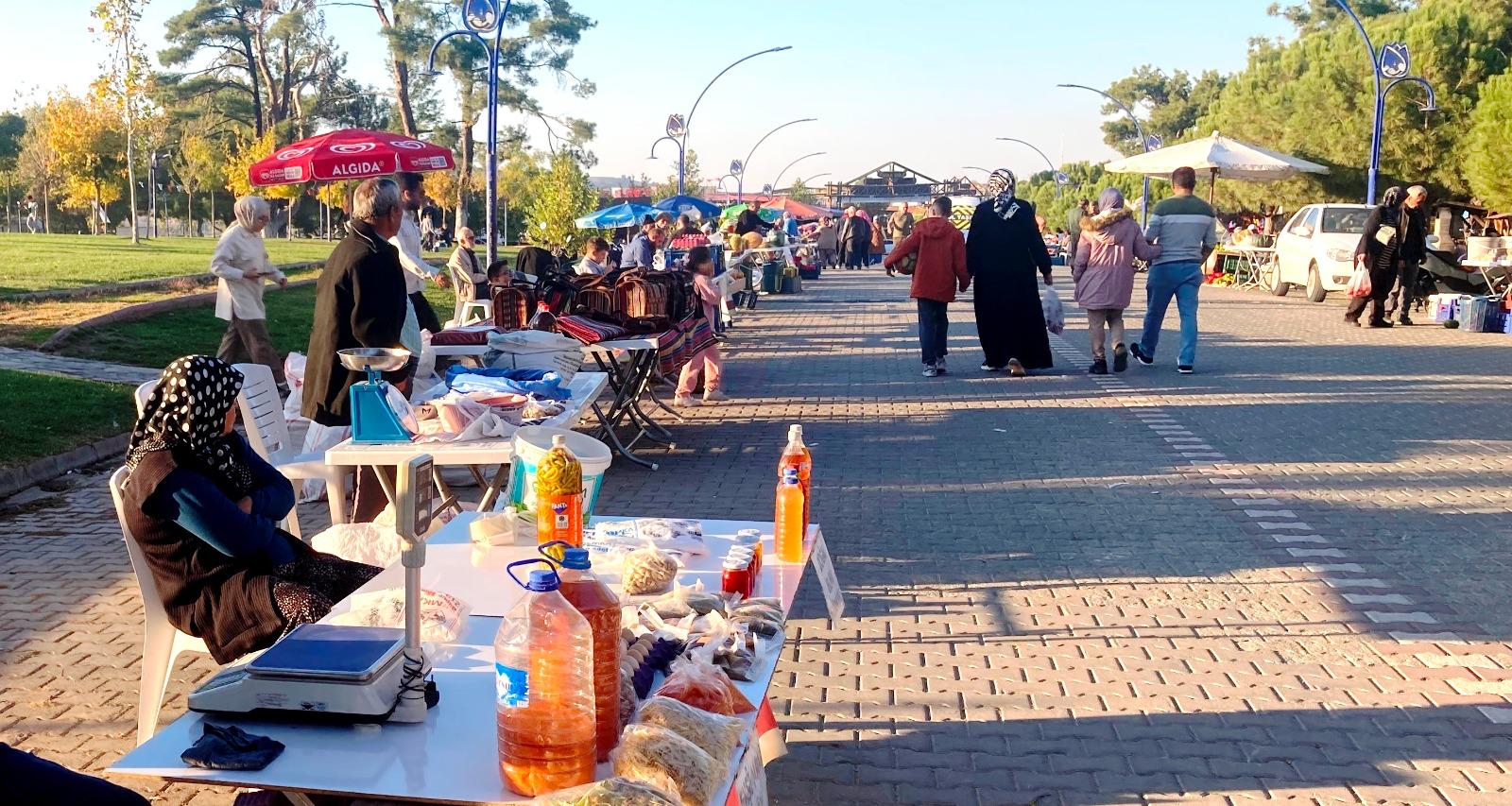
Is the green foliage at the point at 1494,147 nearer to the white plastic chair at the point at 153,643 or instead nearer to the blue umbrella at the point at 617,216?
the blue umbrella at the point at 617,216

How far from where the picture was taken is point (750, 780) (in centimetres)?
276

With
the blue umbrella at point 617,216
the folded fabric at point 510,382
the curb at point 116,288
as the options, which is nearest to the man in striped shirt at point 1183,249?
the folded fabric at point 510,382

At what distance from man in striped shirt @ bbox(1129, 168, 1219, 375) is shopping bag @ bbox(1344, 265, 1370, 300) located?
6.48 metres

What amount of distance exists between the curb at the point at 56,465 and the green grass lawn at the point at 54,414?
0.19ft

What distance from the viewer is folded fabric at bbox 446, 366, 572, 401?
637 centimetres

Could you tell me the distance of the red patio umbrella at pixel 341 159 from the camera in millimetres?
12891

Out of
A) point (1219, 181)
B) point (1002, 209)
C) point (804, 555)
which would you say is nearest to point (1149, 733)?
point (804, 555)

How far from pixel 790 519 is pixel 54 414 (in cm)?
793

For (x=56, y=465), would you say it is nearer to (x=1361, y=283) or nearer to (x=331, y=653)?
(x=331, y=653)

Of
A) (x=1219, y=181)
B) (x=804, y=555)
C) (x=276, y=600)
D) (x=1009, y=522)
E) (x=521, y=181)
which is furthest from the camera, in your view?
(x=521, y=181)

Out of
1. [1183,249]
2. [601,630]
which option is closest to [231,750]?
[601,630]

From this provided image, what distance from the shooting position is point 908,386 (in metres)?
12.9

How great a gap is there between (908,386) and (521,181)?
141ft

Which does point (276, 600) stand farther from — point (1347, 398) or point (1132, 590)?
point (1347, 398)
